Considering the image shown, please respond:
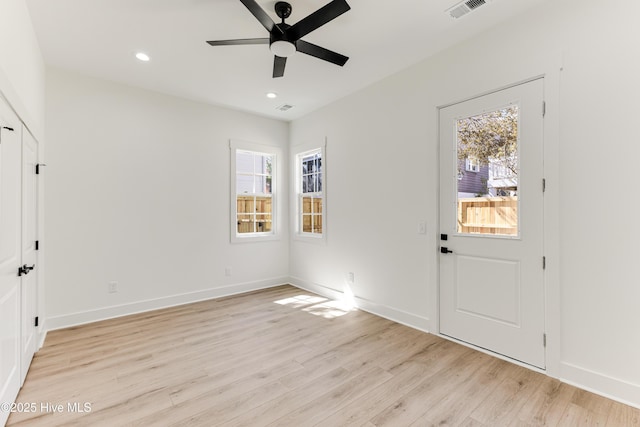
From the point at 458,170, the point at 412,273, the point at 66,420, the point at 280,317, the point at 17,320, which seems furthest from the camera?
the point at 280,317

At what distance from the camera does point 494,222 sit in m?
2.72

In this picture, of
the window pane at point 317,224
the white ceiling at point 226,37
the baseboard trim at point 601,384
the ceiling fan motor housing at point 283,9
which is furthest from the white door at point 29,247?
the baseboard trim at point 601,384

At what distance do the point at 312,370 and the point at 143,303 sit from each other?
266cm

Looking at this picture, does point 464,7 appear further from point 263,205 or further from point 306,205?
point 263,205

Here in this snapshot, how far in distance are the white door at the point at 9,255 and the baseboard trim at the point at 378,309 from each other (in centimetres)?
326

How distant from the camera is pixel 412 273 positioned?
339 cm

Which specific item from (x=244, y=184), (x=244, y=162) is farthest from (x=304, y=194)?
(x=244, y=162)

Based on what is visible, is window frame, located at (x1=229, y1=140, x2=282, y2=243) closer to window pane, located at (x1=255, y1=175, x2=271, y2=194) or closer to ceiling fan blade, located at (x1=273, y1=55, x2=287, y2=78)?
window pane, located at (x1=255, y1=175, x2=271, y2=194)

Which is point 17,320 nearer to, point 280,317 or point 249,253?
point 280,317

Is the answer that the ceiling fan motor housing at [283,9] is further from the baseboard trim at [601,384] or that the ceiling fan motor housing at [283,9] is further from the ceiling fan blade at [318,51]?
the baseboard trim at [601,384]

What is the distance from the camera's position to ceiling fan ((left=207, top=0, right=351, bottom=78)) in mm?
2002

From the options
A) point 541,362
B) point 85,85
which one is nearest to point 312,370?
point 541,362

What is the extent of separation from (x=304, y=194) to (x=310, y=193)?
0.56 feet

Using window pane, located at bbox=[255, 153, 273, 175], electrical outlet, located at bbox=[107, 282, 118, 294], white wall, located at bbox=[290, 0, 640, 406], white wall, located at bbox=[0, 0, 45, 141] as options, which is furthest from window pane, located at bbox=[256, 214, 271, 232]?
white wall, located at bbox=[0, 0, 45, 141]
